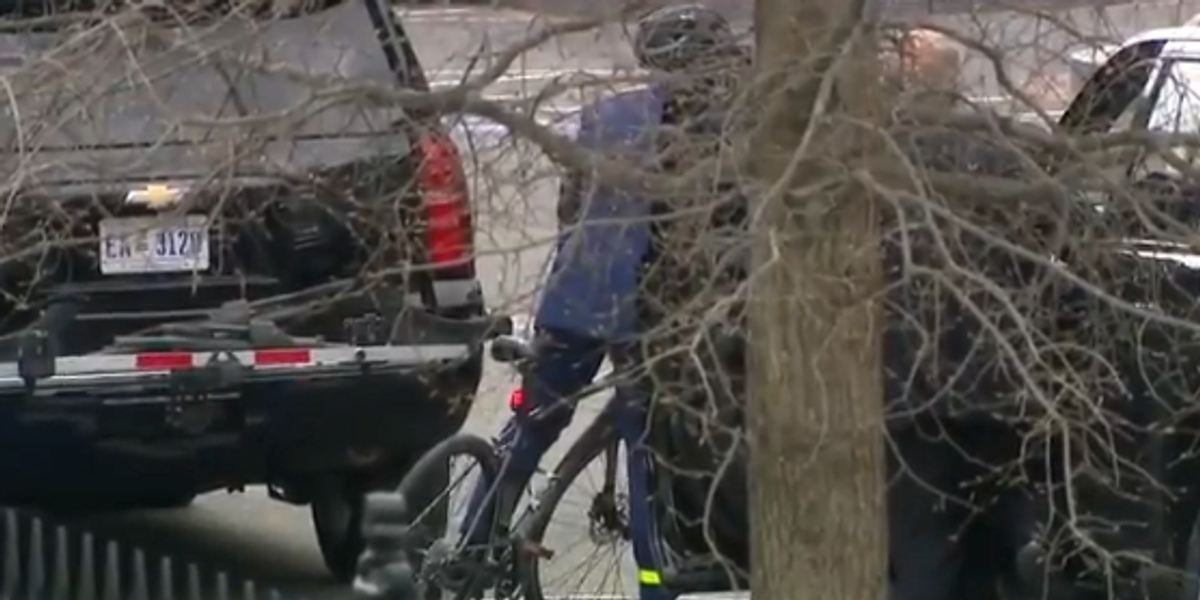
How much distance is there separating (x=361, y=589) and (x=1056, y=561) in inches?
54.4

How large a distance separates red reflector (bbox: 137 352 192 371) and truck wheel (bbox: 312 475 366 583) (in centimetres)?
91

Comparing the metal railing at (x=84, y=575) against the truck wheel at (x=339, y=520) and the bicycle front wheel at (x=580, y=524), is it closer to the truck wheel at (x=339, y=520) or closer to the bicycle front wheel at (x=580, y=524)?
the bicycle front wheel at (x=580, y=524)

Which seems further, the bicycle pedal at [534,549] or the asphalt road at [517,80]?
the bicycle pedal at [534,549]

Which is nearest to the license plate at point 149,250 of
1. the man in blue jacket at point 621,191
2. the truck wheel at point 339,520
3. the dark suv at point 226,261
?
the dark suv at point 226,261

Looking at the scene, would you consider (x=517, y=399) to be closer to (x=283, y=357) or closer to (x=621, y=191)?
(x=283, y=357)

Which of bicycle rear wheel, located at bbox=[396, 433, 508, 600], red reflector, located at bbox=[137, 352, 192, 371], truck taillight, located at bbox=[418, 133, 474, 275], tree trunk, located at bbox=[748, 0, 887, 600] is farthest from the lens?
red reflector, located at bbox=[137, 352, 192, 371]

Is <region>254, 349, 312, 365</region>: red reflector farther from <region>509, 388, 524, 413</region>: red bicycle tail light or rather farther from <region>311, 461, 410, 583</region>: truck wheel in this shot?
<region>509, 388, 524, 413</region>: red bicycle tail light

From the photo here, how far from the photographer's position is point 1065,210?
145 inches

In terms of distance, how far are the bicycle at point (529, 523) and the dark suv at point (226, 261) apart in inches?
11.0

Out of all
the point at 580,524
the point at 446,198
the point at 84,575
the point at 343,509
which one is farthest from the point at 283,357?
the point at 446,198

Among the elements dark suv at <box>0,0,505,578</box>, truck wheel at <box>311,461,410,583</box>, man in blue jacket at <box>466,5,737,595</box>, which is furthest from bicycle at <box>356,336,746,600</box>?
truck wheel at <box>311,461,410,583</box>

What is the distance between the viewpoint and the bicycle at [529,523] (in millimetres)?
5242

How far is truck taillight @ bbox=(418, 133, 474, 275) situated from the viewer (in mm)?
3896

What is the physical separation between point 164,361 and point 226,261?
Answer: 394 millimetres
